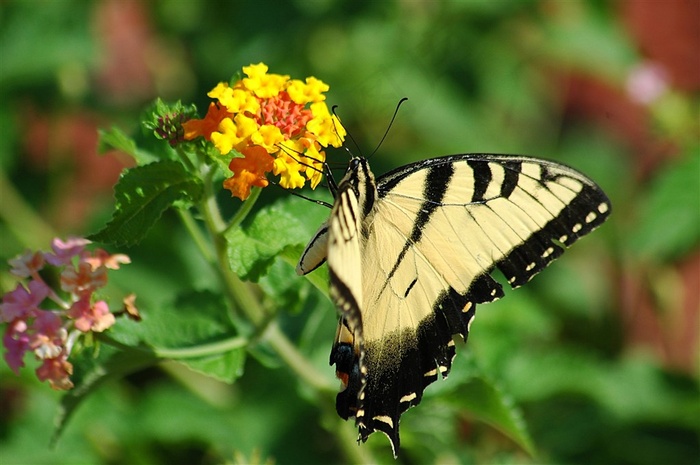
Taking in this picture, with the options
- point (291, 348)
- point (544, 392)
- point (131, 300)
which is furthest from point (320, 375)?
point (544, 392)

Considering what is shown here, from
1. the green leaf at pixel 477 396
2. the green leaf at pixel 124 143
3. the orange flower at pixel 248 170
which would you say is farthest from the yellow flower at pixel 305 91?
the green leaf at pixel 477 396

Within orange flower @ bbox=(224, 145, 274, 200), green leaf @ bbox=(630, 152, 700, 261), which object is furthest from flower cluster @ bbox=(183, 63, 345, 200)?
green leaf @ bbox=(630, 152, 700, 261)

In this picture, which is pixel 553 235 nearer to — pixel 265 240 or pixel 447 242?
pixel 447 242

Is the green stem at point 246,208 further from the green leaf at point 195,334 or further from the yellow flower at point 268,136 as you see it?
the green leaf at point 195,334

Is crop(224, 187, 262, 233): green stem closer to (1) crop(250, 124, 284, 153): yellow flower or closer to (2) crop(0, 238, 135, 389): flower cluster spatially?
(1) crop(250, 124, 284, 153): yellow flower

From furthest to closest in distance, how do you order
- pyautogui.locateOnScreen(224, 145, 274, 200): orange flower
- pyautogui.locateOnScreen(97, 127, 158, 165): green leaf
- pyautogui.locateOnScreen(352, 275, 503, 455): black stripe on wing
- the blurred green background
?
the blurred green background
pyautogui.locateOnScreen(352, 275, 503, 455): black stripe on wing
pyautogui.locateOnScreen(97, 127, 158, 165): green leaf
pyautogui.locateOnScreen(224, 145, 274, 200): orange flower

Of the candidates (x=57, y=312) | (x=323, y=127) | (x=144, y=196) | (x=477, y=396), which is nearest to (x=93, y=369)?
(x=57, y=312)

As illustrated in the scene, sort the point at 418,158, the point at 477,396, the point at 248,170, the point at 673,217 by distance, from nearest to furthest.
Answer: the point at 248,170 → the point at 477,396 → the point at 673,217 → the point at 418,158
